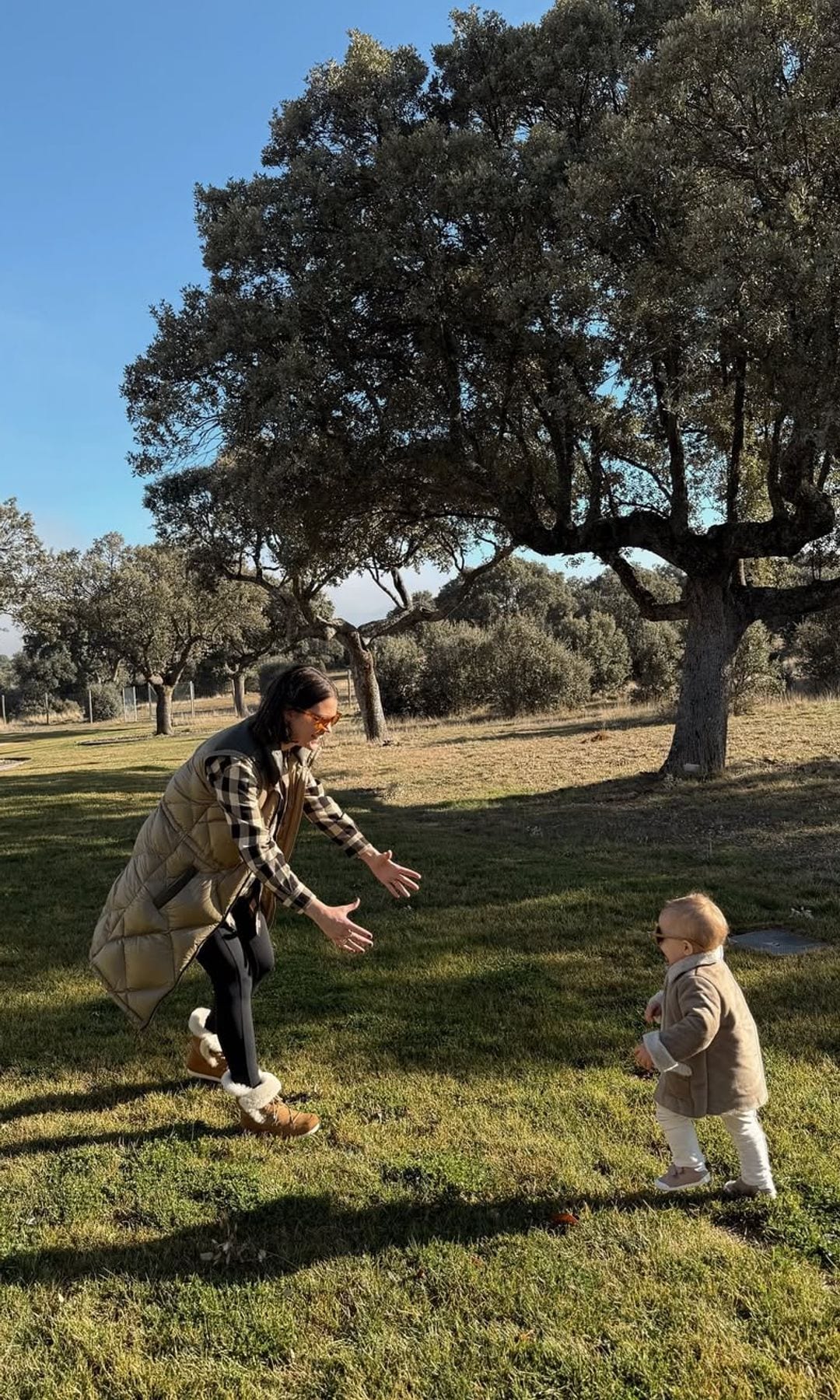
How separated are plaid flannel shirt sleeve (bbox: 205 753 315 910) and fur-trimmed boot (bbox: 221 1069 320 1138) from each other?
3.07 ft

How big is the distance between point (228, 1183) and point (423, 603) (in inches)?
886

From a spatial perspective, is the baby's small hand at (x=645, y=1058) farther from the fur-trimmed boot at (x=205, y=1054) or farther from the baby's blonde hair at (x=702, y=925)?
the fur-trimmed boot at (x=205, y=1054)

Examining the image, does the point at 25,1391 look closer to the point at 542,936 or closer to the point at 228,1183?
the point at 228,1183

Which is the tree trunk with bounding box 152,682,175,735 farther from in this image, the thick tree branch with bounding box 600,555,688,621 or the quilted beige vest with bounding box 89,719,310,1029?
the quilted beige vest with bounding box 89,719,310,1029

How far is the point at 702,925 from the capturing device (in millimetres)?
3066

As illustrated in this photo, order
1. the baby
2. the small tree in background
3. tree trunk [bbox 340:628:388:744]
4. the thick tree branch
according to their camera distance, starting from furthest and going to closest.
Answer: the small tree in background → tree trunk [bbox 340:628:388:744] → the thick tree branch → the baby

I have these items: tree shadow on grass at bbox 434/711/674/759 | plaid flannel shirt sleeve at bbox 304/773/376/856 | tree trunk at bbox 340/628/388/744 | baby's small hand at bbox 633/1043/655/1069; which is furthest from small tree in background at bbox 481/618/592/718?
baby's small hand at bbox 633/1043/655/1069

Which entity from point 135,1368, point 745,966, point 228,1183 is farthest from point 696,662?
point 135,1368

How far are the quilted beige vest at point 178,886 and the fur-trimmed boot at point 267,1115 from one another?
1.71 ft

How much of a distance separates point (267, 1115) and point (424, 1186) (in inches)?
31.3

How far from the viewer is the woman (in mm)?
3293

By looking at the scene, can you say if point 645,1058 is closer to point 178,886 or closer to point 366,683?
point 178,886

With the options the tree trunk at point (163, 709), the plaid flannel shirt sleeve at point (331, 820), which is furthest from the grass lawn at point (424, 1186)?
the tree trunk at point (163, 709)

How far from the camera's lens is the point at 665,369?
11859 mm
